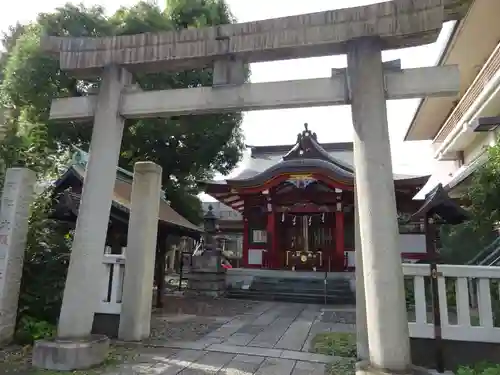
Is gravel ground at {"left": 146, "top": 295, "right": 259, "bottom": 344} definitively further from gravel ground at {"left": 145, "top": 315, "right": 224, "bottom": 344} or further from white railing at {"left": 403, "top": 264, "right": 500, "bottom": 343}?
white railing at {"left": 403, "top": 264, "right": 500, "bottom": 343}

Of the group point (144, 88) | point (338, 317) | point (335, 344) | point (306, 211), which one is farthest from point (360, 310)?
point (144, 88)

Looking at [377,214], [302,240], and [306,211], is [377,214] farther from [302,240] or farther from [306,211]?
[302,240]

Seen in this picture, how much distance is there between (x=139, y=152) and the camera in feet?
55.8

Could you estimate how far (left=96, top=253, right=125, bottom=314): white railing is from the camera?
6.70 metres

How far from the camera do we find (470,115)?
1298 centimetres

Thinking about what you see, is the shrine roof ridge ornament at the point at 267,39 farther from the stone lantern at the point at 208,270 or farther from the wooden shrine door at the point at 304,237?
the wooden shrine door at the point at 304,237

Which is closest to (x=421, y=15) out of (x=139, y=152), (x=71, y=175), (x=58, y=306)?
(x=58, y=306)

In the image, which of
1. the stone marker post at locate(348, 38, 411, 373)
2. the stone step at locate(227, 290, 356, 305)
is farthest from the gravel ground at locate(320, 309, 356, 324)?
the stone marker post at locate(348, 38, 411, 373)

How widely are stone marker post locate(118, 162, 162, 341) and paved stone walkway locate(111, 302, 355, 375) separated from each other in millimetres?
502

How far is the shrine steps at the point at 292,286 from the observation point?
1309 cm

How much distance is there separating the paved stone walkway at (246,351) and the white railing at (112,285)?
108 cm

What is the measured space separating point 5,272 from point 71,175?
422cm

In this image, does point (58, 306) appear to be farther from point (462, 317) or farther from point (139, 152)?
point (139, 152)

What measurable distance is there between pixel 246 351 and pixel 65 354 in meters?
2.51
